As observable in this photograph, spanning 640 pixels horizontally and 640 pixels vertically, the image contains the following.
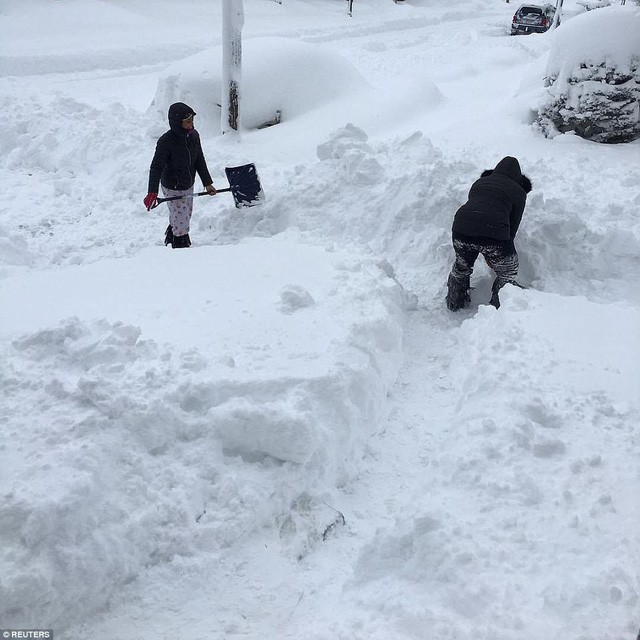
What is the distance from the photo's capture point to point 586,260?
17.8 ft

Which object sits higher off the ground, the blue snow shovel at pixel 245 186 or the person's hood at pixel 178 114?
the person's hood at pixel 178 114

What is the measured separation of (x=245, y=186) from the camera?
6086 millimetres

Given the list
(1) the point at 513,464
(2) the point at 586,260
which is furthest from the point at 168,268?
(2) the point at 586,260

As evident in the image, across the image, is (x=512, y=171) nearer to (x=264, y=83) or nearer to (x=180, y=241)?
(x=180, y=241)

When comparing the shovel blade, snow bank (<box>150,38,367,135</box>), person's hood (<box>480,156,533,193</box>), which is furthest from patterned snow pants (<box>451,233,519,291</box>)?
snow bank (<box>150,38,367,135</box>)

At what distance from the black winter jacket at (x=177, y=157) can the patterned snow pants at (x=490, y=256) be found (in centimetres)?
256

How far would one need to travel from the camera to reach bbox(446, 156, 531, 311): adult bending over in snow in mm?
4828

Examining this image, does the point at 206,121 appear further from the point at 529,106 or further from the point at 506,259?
the point at 506,259

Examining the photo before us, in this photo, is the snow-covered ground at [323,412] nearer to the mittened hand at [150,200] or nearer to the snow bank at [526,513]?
the snow bank at [526,513]

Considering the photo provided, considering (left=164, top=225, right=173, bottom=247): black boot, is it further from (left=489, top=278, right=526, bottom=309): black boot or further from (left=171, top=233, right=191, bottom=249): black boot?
(left=489, top=278, right=526, bottom=309): black boot

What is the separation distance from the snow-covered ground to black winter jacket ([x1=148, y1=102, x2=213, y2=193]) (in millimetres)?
681

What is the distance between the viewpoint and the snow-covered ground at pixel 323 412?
2602 millimetres

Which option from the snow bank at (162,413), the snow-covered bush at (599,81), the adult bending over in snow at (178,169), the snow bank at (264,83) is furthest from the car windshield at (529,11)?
the snow bank at (162,413)

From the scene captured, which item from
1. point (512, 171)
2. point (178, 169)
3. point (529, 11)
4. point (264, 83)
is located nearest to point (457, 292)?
point (512, 171)
